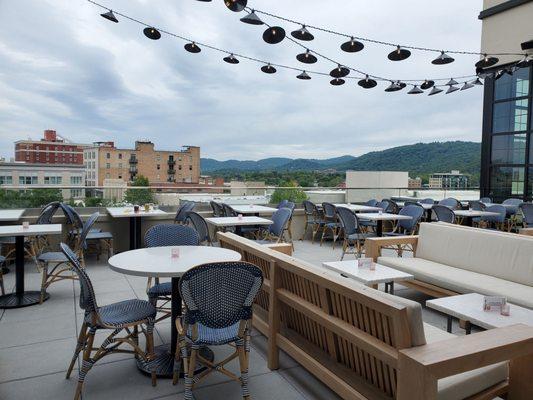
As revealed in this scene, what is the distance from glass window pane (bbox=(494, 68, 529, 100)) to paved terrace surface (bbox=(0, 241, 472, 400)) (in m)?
9.85

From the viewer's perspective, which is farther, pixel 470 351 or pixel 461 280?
pixel 461 280

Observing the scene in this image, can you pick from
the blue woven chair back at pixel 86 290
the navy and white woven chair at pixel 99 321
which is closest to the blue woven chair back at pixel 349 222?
the navy and white woven chair at pixel 99 321

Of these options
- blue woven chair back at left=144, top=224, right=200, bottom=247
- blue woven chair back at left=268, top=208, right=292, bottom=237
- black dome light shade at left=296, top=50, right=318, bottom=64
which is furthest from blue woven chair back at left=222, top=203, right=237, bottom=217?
blue woven chair back at left=144, top=224, right=200, bottom=247

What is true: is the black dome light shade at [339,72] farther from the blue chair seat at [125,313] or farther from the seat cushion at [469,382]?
the seat cushion at [469,382]

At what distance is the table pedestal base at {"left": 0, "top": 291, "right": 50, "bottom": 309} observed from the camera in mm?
3945

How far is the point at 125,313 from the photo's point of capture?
2.54 meters

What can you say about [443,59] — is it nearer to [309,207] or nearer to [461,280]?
[309,207]

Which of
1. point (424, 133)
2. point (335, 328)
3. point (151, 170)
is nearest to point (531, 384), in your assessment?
point (335, 328)

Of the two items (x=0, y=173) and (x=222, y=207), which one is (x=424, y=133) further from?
(x=0, y=173)

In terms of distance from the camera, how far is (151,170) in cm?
7600

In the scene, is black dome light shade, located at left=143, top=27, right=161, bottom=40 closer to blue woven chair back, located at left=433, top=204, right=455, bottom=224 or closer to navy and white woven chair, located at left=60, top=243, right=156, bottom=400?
navy and white woven chair, located at left=60, top=243, right=156, bottom=400

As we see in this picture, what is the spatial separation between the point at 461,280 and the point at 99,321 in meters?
3.03

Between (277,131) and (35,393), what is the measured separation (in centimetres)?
3504

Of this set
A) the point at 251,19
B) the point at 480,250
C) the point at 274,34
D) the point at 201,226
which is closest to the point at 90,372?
the point at 201,226
